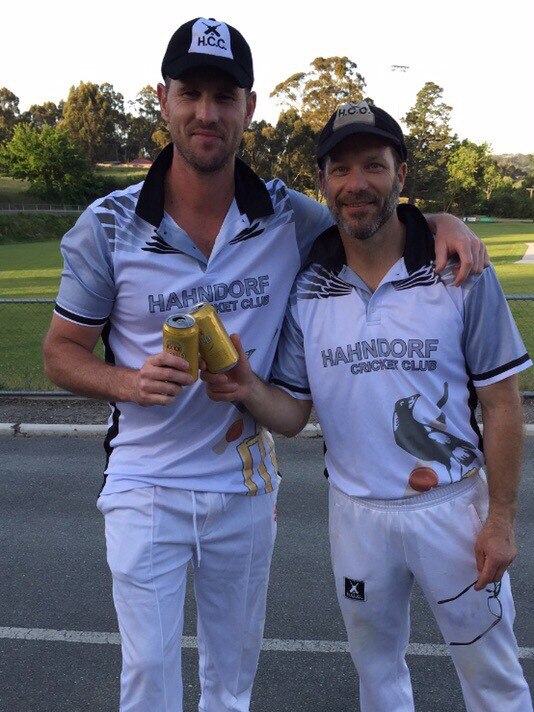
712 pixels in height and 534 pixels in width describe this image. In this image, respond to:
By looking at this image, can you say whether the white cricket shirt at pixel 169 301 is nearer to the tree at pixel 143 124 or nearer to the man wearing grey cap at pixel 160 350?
the man wearing grey cap at pixel 160 350

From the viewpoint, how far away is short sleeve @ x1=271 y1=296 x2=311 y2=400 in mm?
2471

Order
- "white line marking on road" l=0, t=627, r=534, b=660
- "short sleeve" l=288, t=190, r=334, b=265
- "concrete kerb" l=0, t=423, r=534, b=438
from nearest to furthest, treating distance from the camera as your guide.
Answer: "short sleeve" l=288, t=190, r=334, b=265, "white line marking on road" l=0, t=627, r=534, b=660, "concrete kerb" l=0, t=423, r=534, b=438

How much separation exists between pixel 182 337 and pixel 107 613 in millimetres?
2526

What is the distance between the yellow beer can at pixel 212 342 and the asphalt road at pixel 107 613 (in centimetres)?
185

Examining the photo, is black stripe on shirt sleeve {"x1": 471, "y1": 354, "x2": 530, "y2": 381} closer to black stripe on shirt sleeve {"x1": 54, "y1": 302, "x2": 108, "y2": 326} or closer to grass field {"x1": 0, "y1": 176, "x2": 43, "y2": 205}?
black stripe on shirt sleeve {"x1": 54, "y1": 302, "x2": 108, "y2": 326}

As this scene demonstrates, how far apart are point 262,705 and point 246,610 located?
0.80m

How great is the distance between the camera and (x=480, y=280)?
87.3 inches

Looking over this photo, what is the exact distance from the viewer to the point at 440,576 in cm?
225

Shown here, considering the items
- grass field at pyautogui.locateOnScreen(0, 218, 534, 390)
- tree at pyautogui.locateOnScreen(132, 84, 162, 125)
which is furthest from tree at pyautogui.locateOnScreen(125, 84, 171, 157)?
grass field at pyautogui.locateOnScreen(0, 218, 534, 390)

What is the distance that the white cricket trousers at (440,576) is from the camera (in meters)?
2.23

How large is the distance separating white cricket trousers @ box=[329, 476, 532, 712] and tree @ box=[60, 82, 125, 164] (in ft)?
312

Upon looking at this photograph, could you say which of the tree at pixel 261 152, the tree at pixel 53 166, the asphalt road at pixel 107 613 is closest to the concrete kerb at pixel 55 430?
the asphalt road at pixel 107 613

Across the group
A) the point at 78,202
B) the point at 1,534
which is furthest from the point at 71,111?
the point at 1,534

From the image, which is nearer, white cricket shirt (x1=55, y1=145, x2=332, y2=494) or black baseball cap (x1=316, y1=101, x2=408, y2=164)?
black baseball cap (x1=316, y1=101, x2=408, y2=164)
